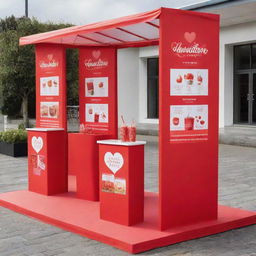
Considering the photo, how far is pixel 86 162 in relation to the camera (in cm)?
652

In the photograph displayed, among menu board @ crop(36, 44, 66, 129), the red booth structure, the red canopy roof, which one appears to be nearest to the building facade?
the red canopy roof

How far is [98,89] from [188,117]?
2.74m

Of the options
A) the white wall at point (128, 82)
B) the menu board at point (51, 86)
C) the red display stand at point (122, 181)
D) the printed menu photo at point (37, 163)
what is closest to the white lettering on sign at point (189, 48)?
the red display stand at point (122, 181)

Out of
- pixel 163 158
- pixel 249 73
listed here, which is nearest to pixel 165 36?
pixel 163 158

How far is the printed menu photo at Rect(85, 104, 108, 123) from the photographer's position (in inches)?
305

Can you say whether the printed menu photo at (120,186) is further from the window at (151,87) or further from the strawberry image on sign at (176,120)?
the window at (151,87)

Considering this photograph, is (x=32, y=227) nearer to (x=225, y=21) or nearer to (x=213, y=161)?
(x=213, y=161)

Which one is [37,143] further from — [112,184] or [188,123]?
[188,123]

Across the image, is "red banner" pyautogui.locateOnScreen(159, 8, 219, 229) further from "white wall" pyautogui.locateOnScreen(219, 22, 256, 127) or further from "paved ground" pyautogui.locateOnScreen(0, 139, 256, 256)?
"white wall" pyautogui.locateOnScreen(219, 22, 256, 127)

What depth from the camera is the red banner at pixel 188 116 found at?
5078 mm

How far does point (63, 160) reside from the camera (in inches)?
284

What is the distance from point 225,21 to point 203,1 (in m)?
1.62

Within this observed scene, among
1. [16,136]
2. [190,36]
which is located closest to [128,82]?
[16,136]

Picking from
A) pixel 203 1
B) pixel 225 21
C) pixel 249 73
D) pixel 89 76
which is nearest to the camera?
pixel 89 76
